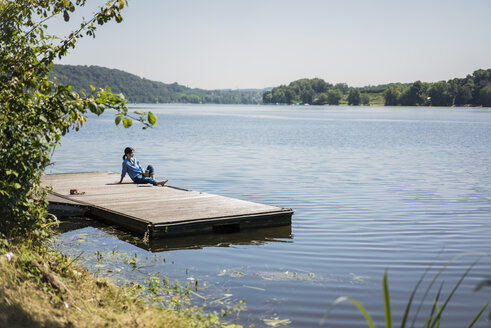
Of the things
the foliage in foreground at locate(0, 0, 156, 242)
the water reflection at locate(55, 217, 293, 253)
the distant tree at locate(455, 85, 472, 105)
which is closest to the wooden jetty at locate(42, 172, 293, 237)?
the water reflection at locate(55, 217, 293, 253)

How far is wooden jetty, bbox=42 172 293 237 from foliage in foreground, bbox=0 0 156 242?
267 cm

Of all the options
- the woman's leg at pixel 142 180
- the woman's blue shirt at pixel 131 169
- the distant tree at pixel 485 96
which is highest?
the distant tree at pixel 485 96

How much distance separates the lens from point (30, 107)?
6152mm

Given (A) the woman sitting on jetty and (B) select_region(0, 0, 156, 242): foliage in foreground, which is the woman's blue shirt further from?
(B) select_region(0, 0, 156, 242): foliage in foreground

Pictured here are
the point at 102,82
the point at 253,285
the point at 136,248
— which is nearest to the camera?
the point at 253,285

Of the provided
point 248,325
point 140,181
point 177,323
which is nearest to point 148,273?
point 248,325

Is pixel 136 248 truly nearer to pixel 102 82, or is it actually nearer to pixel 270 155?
pixel 270 155

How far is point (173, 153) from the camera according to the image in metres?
32.2

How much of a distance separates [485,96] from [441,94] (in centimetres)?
1532

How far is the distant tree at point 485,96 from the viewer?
7042 inches

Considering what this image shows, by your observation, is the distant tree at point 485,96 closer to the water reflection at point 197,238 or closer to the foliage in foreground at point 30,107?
the water reflection at point 197,238

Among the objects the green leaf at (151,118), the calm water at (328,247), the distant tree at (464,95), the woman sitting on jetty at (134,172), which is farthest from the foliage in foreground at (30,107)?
the distant tree at (464,95)

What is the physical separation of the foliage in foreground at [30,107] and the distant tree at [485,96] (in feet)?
626

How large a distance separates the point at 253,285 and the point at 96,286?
2.41 meters
